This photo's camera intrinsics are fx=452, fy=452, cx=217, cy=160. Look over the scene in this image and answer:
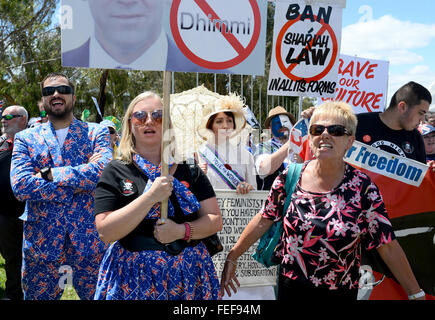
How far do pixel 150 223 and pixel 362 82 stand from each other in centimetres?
507

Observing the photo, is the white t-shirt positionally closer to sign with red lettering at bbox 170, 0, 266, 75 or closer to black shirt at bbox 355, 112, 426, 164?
sign with red lettering at bbox 170, 0, 266, 75

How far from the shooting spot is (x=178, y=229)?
2.22m

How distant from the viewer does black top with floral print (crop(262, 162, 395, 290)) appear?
7.56ft

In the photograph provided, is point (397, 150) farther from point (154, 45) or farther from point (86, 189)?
point (86, 189)

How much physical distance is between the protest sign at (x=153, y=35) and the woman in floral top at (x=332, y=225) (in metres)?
0.72

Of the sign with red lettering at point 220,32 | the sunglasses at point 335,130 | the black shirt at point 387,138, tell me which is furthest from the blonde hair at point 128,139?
the black shirt at point 387,138

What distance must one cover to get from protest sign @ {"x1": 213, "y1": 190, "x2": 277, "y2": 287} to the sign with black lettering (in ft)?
3.31

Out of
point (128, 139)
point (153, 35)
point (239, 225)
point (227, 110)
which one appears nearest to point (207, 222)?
point (128, 139)

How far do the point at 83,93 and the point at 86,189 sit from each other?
24587mm

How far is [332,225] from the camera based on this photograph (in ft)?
7.52

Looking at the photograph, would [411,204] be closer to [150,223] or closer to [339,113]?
[339,113]

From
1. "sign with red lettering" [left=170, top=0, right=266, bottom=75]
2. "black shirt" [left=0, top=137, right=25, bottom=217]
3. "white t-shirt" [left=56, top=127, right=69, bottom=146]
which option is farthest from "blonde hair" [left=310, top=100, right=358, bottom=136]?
"black shirt" [left=0, top=137, right=25, bottom=217]

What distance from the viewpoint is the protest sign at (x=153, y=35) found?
2.36 m

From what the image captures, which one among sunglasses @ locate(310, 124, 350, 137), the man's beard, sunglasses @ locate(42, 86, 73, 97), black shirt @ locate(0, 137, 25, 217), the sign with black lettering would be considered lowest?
black shirt @ locate(0, 137, 25, 217)
